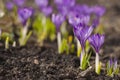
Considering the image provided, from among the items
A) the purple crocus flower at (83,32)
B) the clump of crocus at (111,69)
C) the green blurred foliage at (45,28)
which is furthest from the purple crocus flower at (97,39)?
the green blurred foliage at (45,28)

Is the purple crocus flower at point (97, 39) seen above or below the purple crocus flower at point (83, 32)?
below

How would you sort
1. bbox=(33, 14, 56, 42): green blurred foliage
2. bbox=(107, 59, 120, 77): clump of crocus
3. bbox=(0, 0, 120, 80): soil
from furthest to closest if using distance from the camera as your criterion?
1. bbox=(33, 14, 56, 42): green blurred foliage
2. bbox=(107, 59, 120, 77): clump of crocus
3. bbox=(0, 0, 120, 80): soil

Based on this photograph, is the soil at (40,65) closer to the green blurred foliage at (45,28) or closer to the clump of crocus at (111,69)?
the clump of crocus at (111,69)

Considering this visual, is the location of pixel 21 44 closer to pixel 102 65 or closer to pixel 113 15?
pixel 102 65

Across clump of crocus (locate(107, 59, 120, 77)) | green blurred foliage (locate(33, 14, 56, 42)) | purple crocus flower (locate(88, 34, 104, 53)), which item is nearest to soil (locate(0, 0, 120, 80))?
clump of crocus (locate(107, 59, 120, 77))

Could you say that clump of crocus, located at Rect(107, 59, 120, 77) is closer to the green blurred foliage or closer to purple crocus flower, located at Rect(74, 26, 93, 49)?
purple crocus flower, located at Rect(74, 26, 93, 49)

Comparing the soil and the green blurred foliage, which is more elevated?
Result: the green blurred foliage

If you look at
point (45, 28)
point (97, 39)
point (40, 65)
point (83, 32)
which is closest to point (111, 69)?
point (97, 39)

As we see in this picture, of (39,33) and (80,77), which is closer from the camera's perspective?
(80,77)

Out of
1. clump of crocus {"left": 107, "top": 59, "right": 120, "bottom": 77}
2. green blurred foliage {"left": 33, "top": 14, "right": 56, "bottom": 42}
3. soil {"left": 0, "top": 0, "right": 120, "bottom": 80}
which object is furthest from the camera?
green blurred foliage {"left": 33, "top": 14, "right": 56, "bottom": 42}

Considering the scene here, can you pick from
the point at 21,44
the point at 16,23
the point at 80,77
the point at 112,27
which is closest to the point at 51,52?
the point at 21,44

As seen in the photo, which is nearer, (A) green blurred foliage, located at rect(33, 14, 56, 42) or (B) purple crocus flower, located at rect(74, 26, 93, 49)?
(B) purple crocus flower, located at rect(74, 26, 93, 49)
